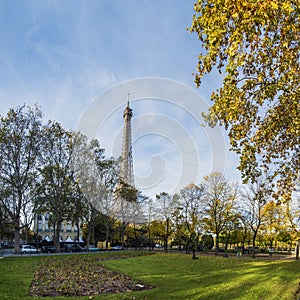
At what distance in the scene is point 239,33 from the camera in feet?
19.9

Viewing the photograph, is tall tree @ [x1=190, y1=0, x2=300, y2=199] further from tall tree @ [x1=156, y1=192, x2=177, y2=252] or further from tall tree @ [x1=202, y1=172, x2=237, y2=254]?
tall tree @ [x1=156, y1=192, x2=177, y2=252]

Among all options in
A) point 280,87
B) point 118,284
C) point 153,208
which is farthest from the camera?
point 153,208

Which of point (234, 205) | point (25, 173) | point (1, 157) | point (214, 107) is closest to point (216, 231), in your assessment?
point (234, 205)

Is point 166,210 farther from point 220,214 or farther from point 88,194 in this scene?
point 88,194

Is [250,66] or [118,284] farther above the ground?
[250,66]

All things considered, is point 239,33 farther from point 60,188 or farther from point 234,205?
point 234,205

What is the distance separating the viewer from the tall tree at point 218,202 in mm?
44188

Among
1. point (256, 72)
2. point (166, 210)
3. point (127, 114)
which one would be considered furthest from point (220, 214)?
point (127, 114)

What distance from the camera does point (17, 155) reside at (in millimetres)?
34906

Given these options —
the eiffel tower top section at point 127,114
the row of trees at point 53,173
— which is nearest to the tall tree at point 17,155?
the row of trees at point 53,173

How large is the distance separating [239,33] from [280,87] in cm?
261

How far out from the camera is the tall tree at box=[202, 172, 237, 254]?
4419 cm

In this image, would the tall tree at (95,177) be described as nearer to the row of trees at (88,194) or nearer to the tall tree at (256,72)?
the row of trees at (88,194)

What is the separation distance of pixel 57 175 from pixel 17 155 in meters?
5.31
